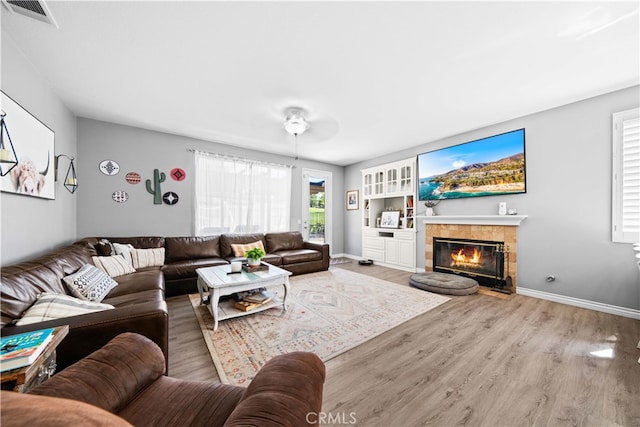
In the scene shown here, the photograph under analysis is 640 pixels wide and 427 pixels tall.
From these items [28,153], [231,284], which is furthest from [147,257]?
[231,284]

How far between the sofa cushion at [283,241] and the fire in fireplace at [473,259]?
278cm

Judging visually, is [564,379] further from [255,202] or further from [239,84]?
[255,202]

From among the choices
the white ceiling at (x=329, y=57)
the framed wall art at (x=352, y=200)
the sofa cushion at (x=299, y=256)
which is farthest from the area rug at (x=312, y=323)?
the framed wall art at (x=352, y=200)

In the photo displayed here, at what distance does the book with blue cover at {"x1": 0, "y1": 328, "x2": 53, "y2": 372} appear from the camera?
78 cm

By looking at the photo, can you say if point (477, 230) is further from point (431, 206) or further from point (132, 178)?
point (132, 178)

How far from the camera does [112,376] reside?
89 centimetres

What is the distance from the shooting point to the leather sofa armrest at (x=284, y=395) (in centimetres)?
65

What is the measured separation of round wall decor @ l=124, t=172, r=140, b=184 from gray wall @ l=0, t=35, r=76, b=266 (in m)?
0.67

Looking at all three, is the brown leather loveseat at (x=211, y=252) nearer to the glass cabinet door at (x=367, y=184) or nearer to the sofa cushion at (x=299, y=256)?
the sofa cushion at (x=299, y=256)

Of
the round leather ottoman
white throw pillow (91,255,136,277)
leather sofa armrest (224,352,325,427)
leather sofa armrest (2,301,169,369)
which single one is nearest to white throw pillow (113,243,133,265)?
white throw pillow (91,255,136,277)

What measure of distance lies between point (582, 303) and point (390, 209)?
11.3 ft

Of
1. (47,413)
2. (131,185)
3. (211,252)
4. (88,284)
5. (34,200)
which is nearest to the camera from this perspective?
(47,413)

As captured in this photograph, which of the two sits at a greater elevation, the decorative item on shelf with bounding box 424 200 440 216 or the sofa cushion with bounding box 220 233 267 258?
the decorative item on shelf with bounding box 424 200 440 216

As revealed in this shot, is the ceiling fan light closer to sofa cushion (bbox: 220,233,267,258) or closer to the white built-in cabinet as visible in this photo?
sofa cushion (bbox: 220,233,267,258)
